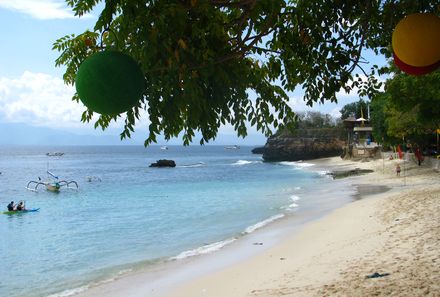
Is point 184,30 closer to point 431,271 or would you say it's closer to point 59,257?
point 431,271

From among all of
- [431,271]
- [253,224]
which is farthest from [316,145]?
[431,271]

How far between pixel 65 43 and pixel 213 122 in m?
1.17

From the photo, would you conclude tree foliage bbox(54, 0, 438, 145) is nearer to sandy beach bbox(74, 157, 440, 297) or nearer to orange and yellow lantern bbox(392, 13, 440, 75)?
orange and yellow lantern bbox(392, 13, 440, 75)

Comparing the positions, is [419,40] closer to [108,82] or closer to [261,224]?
[108,82]

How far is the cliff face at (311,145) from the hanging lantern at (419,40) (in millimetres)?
82456

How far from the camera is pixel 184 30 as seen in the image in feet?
9.33

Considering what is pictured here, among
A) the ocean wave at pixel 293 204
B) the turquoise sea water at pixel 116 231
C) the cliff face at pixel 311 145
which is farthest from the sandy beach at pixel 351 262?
the cliff face at pixel 311 145

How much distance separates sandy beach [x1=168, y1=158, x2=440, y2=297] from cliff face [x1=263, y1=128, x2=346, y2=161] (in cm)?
7076

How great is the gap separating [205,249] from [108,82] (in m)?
12.9

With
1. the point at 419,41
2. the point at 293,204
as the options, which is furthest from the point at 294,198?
the point at 419,41

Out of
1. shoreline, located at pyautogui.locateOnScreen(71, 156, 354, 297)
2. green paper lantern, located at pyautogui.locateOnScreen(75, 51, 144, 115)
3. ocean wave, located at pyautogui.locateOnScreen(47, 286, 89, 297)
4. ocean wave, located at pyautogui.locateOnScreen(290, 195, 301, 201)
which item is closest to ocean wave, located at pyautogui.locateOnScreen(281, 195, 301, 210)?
ocean wave, located at pyautogui.locateOnScreen(290, 195, 301, 201)

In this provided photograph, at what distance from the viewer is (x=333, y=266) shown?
9219 millimetres

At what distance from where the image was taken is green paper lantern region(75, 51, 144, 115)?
213 cm

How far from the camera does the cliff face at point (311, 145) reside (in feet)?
282
